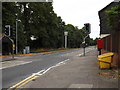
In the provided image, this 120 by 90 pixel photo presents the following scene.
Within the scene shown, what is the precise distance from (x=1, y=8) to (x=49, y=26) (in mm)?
24716

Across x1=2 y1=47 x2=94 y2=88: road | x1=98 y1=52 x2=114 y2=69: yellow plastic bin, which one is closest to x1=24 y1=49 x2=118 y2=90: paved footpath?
x1=2 y1=47 x2=94 y2=88: road

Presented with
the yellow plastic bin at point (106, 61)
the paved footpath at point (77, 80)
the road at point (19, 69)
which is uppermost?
the yellow plastic bin at point (106, 61)

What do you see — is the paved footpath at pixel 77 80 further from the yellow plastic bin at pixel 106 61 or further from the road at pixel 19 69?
the yellow plastic bin at pixel 106 61

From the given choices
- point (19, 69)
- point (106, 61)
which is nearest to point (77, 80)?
point (106, 61)

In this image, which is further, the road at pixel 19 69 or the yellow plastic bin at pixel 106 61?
the yellow plastic bin at pixel 106 61

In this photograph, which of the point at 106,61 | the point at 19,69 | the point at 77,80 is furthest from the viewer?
the point at 19,69

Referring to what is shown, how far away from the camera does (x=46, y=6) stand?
5975 cm

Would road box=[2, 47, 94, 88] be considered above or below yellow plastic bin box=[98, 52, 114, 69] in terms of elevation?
below

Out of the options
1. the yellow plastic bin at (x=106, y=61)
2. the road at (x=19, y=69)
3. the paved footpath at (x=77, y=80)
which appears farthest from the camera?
the yellow plastic bin at (x=106, y=61)

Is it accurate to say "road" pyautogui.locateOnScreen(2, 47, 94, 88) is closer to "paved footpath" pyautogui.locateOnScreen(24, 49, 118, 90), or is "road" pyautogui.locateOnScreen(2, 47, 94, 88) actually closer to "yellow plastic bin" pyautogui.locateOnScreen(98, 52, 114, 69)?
"paved footpath" pyautogui.locateOnScreen(24, 49, 118, 90)

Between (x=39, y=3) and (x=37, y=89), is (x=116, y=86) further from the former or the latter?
(x=39, y=3)

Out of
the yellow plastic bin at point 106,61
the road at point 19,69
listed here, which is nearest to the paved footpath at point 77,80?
the road at point 19,69

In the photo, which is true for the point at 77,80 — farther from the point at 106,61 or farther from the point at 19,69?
the point at 19,69

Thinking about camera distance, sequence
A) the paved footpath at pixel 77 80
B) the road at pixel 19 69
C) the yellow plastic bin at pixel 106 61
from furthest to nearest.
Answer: the yellow plastic bin at pixel 106 61 → the road at pixel 19 69 → the paved footpath at pixel 77 80
